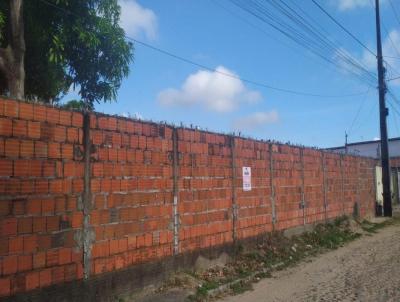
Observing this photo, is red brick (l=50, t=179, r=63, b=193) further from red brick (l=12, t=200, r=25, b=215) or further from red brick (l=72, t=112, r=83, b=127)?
red brick (l=72, t=112, r=83, b=127)

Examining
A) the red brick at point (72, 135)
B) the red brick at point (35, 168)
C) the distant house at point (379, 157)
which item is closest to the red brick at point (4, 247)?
the red brick at point (35, 168)

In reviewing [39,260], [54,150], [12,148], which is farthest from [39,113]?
[39,260]

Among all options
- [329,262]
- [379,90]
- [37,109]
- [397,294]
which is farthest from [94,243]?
[379,90]

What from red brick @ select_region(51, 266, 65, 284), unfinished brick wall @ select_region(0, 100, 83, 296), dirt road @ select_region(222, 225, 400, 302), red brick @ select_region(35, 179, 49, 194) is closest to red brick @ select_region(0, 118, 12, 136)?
unfinished brick wall @ select_region(0, 100, 83, 296)

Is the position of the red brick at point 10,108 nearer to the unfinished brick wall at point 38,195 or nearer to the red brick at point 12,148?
the unfinished brick wall at point 38,195

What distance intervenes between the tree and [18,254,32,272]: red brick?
5928 millimetres

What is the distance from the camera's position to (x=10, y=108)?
192 inches

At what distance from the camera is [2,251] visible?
185 inches

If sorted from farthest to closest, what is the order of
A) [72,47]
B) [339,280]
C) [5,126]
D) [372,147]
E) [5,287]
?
1. [372,147]
2. [72,47]
3. [339,280]
4. [5,126]
5. [5,287]

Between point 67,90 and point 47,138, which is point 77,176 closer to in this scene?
point 47,138

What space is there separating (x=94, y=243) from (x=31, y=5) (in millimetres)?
7028

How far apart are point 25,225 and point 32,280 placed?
608mm

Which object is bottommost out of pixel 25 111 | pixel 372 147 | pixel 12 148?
pixel 12 148

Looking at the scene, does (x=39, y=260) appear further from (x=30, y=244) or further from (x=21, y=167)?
(x=21, y=167)
